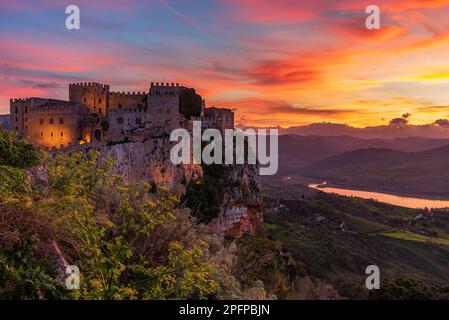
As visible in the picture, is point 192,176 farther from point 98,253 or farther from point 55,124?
point 98,253

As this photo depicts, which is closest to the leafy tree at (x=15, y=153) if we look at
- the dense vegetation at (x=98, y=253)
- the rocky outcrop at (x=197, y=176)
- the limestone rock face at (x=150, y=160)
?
the dense vegetation at (x=98, y=253)

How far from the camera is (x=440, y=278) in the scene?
307ft

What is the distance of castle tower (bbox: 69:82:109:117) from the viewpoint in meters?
67.0

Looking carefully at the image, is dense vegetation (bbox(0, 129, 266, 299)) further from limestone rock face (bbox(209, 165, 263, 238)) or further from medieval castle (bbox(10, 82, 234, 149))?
limestone rock face (bbox(209, 165, 263, 238))

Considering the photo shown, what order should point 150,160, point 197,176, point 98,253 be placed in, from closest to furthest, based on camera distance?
point 98,253 → point 150,160 → point 197,176

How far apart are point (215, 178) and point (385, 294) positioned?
129 ft

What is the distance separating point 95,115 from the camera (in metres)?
65.9

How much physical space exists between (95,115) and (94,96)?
3.67 metres

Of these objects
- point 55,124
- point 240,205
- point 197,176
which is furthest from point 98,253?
point 240,205

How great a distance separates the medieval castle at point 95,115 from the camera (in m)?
62.0

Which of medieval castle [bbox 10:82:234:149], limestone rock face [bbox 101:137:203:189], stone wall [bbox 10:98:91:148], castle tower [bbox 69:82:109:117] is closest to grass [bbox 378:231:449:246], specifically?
medieval castle [bbox 10:82:234:149]
